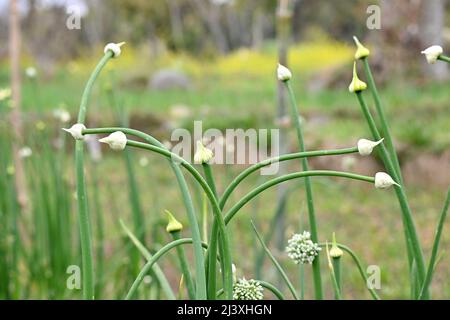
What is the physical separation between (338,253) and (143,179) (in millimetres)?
4003

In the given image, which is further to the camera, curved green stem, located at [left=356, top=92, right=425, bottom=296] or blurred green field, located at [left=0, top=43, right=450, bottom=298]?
blurred green field, located at [left=0, top=43, right=450, bottom=298]

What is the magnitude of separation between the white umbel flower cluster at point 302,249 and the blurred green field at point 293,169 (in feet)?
0.61

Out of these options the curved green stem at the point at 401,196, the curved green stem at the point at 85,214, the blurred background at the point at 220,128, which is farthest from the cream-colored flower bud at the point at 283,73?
the blurred background at the point at 220,128

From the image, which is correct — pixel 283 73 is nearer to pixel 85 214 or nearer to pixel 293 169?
pixel 85 214

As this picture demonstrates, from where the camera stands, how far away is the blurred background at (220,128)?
168cm

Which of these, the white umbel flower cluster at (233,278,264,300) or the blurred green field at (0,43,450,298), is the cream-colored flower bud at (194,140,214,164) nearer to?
the white umbel flower cluster at (233,278,264,300)

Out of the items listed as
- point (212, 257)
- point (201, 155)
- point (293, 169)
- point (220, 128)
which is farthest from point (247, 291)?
point (220, 128)

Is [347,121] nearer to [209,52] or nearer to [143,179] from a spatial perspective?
[143,179]

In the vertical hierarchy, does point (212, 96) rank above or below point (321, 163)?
above

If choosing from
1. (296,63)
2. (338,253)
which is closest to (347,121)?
(338,253)

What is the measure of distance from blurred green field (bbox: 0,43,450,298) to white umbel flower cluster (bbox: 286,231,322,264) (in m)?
0.19

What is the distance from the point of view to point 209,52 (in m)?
13.4

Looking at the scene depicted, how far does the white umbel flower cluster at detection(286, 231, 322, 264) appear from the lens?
763 millimetres

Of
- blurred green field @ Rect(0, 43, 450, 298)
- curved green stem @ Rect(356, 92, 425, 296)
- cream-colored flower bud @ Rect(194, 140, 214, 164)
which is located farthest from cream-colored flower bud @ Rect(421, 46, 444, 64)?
blurred green field @ Rect(0, 43, 450, 298)
